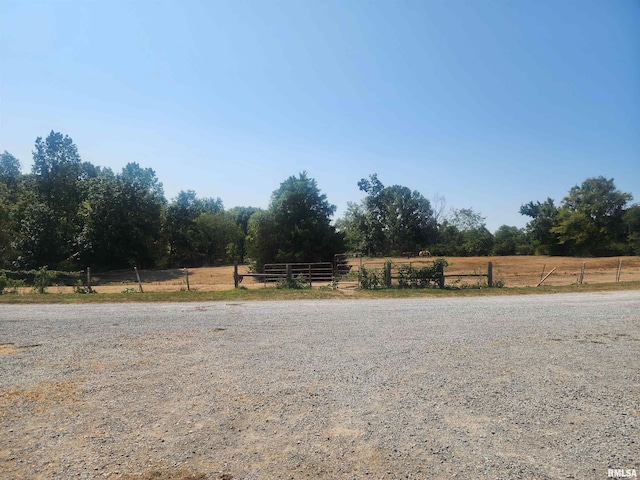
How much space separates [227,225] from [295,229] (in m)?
39.5

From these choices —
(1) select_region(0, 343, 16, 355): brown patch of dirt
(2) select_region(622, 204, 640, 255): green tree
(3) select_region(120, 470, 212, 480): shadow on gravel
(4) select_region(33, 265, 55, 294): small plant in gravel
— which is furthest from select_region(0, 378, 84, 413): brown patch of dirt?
(2) select_region(622, 204, 640, 255): green tree

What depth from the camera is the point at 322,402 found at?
201 inches

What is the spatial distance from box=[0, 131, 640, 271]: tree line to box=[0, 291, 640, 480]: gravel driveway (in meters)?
24.0

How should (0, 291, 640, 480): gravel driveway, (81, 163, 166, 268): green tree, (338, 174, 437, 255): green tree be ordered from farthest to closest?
1. (338, 174, 437, 255): green tree
2. (81, 163, 166, 268): green tree
3. (0, 291, 640, 480): gravel driveway

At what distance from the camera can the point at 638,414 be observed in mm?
4676

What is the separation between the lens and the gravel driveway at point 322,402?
3705mm

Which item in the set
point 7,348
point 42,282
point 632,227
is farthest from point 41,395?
point 632,227

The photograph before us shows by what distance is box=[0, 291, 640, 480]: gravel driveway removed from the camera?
3705 millimetres

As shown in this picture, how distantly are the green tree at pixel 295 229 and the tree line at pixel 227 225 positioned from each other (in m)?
0.09

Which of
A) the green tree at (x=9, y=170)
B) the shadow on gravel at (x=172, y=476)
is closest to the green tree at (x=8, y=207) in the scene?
the green tree at (x=9, y=170)

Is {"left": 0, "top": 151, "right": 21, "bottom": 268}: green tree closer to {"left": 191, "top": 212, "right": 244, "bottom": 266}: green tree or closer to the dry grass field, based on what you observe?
the dry grass field

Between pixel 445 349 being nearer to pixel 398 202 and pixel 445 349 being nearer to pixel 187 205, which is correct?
pixel 187 205

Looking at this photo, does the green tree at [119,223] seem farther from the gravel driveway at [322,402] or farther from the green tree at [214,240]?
the gravel driveway at [322,402]

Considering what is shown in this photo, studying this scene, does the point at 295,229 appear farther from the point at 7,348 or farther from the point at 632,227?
the point at 632,227
